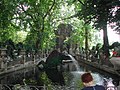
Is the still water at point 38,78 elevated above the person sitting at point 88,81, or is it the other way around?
the person sitting at point 88,81

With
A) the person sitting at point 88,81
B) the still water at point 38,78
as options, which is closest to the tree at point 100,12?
the still water at point 38,78

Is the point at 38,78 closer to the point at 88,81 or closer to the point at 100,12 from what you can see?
the point at 100,12

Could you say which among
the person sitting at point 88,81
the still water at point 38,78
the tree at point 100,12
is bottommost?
the still water at point 38,78

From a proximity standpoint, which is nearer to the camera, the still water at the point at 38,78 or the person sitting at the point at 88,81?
the person sitting at the point at 88,81

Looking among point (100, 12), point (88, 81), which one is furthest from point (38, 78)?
point (88, 81)

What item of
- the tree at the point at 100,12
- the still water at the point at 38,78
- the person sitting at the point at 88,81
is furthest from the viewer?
the still water at the point at 38,78

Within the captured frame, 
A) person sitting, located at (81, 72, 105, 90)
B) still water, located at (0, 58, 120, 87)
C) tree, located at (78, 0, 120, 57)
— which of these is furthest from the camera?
still water, located at (0, 58, 120, 87)

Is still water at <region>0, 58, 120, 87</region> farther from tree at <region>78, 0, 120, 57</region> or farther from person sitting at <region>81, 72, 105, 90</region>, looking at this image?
person sitting at <region>81, 72, 105, 90</region>

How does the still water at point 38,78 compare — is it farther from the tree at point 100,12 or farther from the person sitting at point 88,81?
the person sitting at point 88,81

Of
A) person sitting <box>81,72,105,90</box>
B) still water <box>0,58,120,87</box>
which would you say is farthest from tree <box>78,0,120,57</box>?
person sitting <box>81,72,105,90</box>

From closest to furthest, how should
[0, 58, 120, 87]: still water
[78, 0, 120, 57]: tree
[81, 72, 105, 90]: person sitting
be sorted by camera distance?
[81, 72, 105, 90]: person sitting < [78, 0, 120, 57]: tree < [0, 58, 120, 87]: still water

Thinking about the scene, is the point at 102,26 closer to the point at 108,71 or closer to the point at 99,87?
the point at 99,87

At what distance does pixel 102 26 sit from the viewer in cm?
1216

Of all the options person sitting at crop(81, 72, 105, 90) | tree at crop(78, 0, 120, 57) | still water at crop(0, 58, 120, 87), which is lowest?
still water at crop(0, 58, 120, 87)
